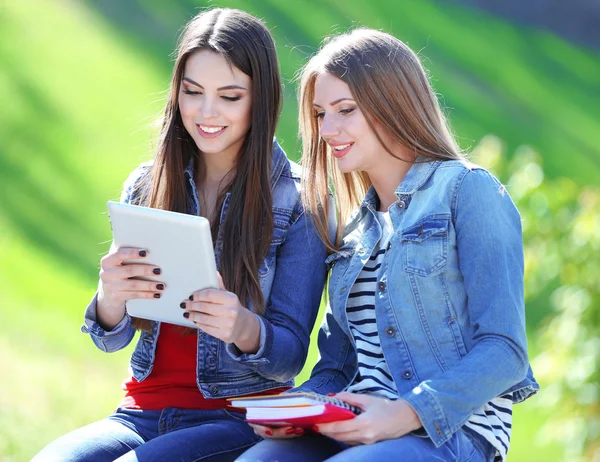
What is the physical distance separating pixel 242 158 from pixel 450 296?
755 millimetres

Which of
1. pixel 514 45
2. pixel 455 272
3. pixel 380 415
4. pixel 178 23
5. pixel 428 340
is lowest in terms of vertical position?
pixel 380 415

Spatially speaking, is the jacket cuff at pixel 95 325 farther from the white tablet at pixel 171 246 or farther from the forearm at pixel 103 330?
the white tablet at pixel 171 246

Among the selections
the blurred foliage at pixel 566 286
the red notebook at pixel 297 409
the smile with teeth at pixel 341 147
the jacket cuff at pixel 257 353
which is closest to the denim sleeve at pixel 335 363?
the jacket cuff at pixel 257 353

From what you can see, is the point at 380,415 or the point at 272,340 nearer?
the point at 380,415

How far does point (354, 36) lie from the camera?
7.79 feet

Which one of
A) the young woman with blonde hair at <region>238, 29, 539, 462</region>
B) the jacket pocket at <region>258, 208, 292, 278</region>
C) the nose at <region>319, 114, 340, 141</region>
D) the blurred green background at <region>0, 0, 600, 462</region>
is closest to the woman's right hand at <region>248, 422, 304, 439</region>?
the young woman with blonde hair at <region>238, 29, 539, 462</region>

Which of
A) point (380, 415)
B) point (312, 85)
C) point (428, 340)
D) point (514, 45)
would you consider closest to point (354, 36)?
point (312, 85)

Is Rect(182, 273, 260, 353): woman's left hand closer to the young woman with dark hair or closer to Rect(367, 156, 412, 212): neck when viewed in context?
the young woman with dark hair

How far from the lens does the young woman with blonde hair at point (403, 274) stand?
6.52ft

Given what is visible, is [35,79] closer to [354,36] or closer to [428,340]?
[354,36]

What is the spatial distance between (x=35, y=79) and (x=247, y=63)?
3.67 m

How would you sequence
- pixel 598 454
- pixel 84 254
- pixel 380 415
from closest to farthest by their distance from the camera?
1. pixel 380 415
2. pixel 598 454
3. pixel 84 254

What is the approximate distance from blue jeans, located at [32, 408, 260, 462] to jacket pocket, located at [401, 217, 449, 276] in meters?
0.61

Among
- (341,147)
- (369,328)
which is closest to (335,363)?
(369,328)
